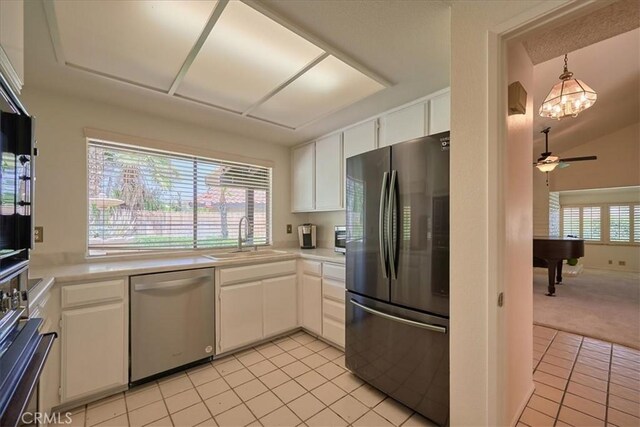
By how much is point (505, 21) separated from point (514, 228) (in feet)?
3.34

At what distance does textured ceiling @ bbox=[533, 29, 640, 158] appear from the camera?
2.74 meters

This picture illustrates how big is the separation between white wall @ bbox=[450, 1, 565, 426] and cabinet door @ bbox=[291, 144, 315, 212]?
2.04m

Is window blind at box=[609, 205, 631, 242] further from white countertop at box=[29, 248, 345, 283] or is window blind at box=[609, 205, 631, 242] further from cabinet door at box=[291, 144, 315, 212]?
white countertop at box=[29, 248, 345, 283]

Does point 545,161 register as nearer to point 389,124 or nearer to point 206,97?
point 389,124

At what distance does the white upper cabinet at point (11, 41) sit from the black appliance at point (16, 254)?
3.1 inches

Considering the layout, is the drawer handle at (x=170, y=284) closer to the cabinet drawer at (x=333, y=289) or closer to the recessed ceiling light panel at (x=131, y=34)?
the cabinet drawer at (x=333, y=289)

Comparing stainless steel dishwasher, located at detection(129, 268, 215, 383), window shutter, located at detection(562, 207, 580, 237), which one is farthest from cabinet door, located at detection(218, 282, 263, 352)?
window shutter, located at detection(562, 207, 580, 237)

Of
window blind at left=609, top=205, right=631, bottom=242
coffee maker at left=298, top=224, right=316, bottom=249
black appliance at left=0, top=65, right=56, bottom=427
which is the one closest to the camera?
black appliance at left=0, top=65, right=56, bottom=427

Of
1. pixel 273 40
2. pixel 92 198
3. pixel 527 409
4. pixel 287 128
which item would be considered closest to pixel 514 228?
pixel 527 409

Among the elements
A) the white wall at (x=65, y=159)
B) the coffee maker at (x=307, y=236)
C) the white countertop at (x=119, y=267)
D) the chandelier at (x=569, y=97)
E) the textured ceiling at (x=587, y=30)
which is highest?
the chandelier at (x=569, y=97)

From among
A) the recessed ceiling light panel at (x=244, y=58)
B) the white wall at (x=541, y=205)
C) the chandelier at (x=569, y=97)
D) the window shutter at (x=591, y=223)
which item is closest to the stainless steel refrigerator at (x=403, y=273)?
the recessed ceiling light panel at (x=244, y=58)

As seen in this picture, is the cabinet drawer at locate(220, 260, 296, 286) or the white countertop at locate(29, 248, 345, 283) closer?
the white countertop at locate(29, 248, 345, 283)

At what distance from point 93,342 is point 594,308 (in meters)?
5.58

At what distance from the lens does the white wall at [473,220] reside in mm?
1220
